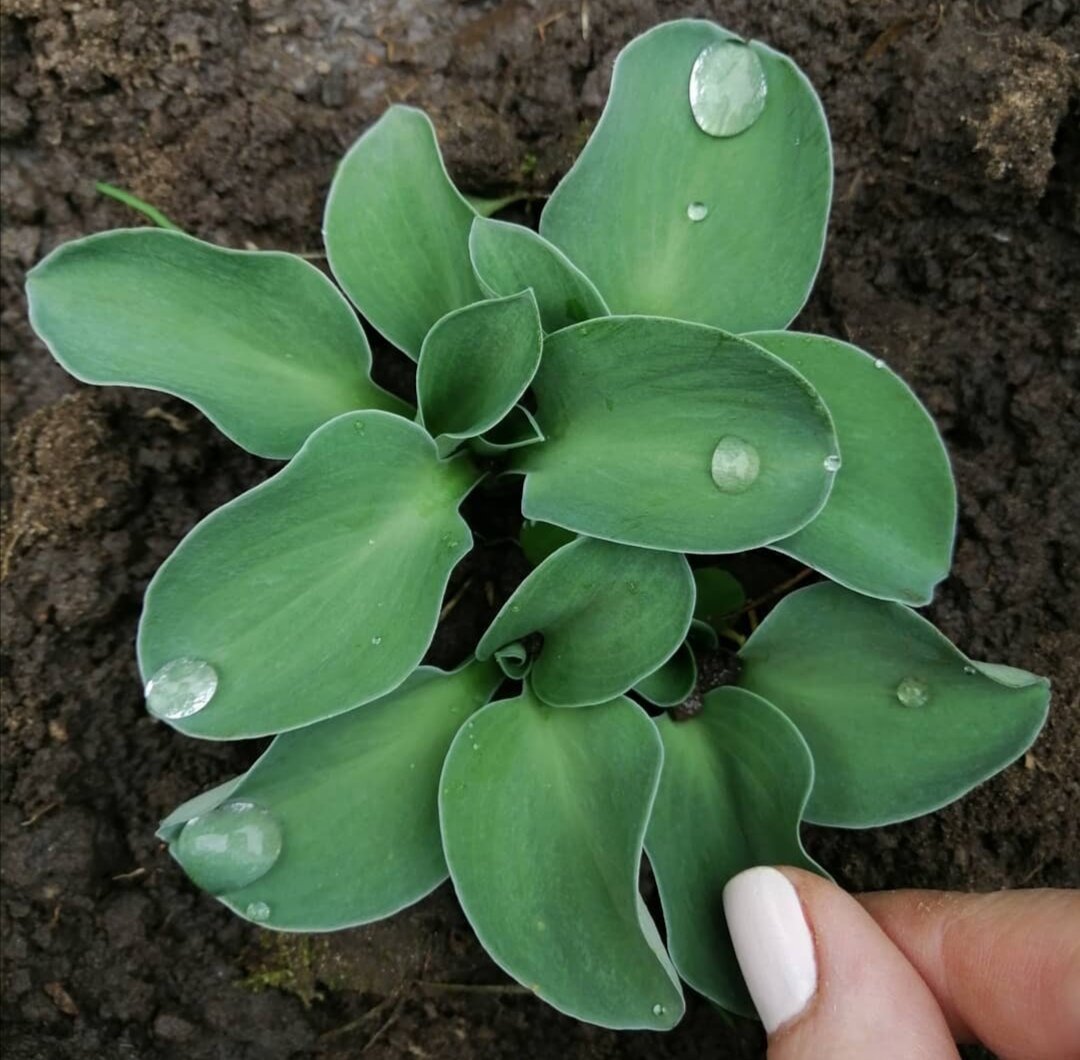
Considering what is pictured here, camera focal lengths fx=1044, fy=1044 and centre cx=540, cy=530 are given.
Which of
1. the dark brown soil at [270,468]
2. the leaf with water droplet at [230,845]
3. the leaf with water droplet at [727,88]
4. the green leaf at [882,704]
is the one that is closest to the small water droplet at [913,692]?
the green leaf at [882,704]

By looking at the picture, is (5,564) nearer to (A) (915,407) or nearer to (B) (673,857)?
(B) (673,857)

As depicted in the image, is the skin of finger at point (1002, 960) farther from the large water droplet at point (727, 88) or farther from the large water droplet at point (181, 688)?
the large water droplet at point (727, 88)

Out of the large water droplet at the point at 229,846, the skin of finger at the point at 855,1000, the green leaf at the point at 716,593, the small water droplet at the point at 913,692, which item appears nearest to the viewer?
the skin of finger at the point at 855,1000

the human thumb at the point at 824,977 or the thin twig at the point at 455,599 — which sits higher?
the thin twig at the point at 455,599

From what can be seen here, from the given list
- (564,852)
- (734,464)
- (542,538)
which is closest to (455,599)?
(542,538)

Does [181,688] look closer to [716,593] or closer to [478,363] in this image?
[478,363]

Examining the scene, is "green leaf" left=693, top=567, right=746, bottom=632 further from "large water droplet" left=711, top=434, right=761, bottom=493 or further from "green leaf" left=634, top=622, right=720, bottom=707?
"large water droplet" left=711, top=434, right=761, bottom=493

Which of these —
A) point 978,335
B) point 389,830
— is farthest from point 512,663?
point 978,335
